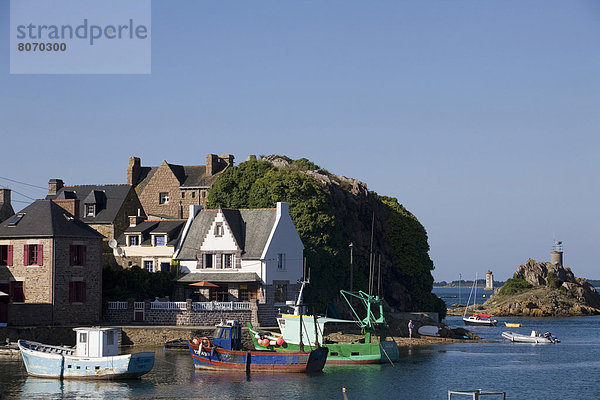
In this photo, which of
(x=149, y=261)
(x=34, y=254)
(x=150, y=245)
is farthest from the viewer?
(x=150, y=245)

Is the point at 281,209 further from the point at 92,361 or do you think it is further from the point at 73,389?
the point at 73,389

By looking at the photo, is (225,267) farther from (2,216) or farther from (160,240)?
(2,216)

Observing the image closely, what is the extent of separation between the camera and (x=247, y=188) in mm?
84500

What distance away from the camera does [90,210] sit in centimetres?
8888

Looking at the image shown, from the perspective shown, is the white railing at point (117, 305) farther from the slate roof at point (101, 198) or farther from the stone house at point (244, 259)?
the slate roof at point (101, 198)

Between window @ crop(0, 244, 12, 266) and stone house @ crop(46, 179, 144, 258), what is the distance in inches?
731

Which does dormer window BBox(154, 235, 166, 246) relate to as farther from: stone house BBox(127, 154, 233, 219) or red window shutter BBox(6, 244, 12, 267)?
stone house BBox(127, 154, 233, 219)

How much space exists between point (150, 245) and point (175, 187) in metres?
29.5

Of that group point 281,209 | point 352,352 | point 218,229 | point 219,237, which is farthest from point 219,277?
point 352,352

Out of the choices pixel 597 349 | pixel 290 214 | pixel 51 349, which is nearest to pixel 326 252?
pixel 290 214

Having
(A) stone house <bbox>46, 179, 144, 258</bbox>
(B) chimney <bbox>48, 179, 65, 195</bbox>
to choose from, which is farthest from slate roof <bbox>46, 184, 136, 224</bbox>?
(B) chimney <bbox>48, 179, 65, 195</bbox>

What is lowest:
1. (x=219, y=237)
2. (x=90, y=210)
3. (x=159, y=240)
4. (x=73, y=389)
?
(x=73, y=389)

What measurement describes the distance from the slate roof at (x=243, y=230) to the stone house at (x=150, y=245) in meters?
2.02

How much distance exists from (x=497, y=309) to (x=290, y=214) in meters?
84.6
